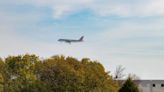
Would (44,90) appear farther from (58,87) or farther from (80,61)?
(80,61)

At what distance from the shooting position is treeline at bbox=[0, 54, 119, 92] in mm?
101625

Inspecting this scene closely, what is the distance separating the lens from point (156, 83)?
183 metres

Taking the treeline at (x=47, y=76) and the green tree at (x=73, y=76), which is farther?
the green tree at (x=73, y=76)

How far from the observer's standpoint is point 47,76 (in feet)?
344

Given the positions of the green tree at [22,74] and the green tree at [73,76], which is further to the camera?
the green tree at [73,76]

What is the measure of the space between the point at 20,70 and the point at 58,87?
6739 mm

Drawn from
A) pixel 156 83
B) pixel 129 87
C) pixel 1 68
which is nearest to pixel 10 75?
pixel 1 68

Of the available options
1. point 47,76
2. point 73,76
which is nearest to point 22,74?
point 47,76

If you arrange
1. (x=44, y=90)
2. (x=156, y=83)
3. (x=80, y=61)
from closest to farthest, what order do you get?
1. (x=44, y=90)
2. (x=80, y=61)
3. (x=156, y=83)

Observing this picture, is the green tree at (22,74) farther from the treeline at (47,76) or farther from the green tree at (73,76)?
the green tree at (73,76)

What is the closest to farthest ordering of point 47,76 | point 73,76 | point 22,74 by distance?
1. point 22,74
2. point 73,76
3. point 47,76

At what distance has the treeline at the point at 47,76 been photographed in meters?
102

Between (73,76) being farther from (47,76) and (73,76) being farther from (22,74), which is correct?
(22,74)

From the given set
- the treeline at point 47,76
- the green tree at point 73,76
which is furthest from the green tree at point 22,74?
the green tree at point 73,76
